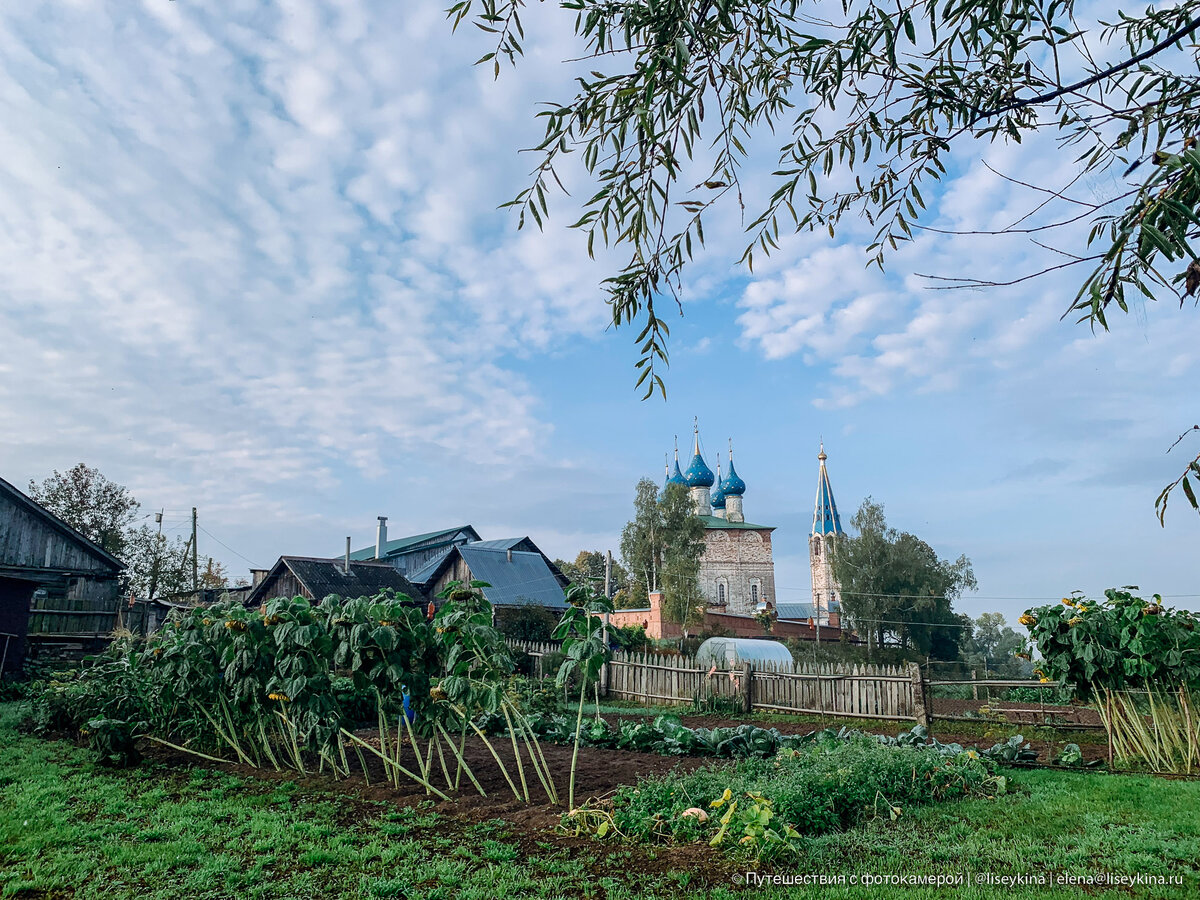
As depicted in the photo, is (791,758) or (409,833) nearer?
(409,833)

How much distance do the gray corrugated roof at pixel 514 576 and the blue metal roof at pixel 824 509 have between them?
104 ft

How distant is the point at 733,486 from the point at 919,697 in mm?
45424

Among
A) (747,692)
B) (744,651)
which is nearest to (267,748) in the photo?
(747,692)

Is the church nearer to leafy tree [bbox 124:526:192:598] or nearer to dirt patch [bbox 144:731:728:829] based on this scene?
leafy tree [bbox 124:526:192:598]

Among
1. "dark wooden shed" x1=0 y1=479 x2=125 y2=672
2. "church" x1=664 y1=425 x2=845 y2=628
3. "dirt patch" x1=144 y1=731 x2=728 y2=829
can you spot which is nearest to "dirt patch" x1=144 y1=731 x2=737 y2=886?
"dirt patch" x1=144 y1=731 x2=728 y2=829

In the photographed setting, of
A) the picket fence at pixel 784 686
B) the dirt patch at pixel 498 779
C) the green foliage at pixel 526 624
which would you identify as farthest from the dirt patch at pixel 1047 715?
the green foliage at pixel 526 624

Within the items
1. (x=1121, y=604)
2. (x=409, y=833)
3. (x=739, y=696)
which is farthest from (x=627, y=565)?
(x=409, y=833)

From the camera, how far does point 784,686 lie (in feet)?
44.8

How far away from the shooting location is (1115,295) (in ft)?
8.38

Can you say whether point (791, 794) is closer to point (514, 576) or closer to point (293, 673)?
point (293, 673)

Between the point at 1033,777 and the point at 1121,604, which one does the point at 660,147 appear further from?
the point at 1121,604

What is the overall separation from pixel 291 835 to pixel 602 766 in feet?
10.2

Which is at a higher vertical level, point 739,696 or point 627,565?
point 627,565

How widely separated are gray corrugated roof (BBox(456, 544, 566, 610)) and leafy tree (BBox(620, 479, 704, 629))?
9557mm
